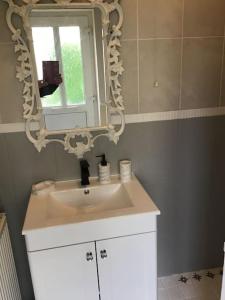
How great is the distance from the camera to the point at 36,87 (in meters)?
1.54

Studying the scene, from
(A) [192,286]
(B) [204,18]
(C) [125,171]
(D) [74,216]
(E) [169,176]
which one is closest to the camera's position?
(D) [74,216]

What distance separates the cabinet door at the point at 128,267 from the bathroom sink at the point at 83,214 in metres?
0.07

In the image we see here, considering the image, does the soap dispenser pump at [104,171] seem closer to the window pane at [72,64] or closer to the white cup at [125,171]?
the white cup at [125,171]

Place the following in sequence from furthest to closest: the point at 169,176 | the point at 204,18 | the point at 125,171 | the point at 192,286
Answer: the point at 192,286 < the point at 169,176 < the point at 125,171 < the point at 204,18

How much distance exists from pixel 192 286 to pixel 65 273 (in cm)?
110

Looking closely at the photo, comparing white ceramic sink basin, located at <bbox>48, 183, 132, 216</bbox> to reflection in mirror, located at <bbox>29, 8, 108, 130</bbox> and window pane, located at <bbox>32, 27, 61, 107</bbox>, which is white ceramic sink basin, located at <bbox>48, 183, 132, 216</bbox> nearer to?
reflection in mirror, located at <bbox>29, 8, 108, 130</bbox>

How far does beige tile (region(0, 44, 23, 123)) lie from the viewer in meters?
1.49

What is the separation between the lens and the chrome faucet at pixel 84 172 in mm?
1686

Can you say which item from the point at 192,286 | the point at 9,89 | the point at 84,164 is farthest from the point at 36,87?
the point at 192,286

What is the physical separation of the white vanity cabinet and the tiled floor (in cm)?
53

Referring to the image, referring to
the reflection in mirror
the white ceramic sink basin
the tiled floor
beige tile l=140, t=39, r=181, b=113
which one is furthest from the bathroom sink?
the tiled floor

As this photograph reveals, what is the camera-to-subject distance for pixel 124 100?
168 cm

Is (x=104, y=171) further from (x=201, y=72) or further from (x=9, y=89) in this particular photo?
(x=201, y=72)

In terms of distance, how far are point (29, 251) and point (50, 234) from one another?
14cm
